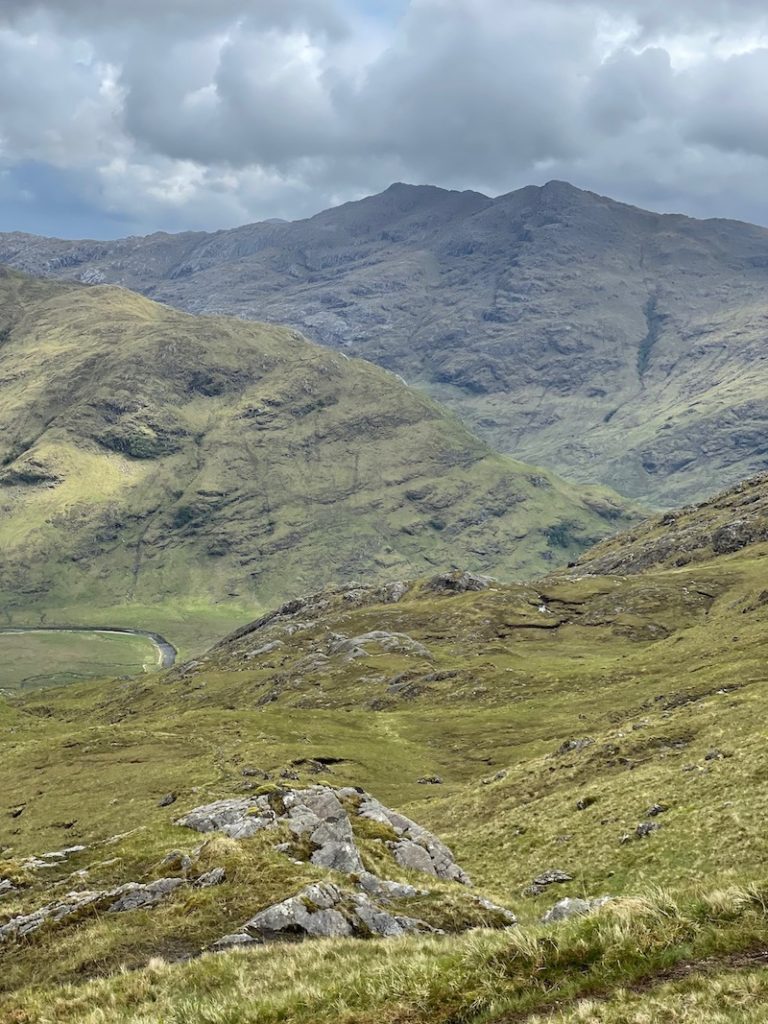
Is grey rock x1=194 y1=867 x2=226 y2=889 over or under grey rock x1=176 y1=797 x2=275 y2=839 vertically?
over

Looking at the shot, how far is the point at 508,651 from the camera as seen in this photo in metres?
175

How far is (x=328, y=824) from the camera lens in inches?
1367

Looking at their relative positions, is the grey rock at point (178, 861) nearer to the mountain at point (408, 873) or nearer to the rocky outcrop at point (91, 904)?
the mountain at point (408, 873)

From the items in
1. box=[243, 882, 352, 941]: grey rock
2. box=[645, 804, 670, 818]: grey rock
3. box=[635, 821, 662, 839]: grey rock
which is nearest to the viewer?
box=[243, 882, 352, 941]: grey rock

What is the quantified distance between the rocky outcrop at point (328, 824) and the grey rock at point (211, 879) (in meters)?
4.70

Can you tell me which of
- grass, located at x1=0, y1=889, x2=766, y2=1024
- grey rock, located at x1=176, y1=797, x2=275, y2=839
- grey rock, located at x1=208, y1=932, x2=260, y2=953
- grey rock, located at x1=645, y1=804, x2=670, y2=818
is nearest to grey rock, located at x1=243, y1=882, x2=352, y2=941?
grey rock, located at x1=208, y1=932, x2=260, y2=953

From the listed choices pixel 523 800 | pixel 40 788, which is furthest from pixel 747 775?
pixel 40 788

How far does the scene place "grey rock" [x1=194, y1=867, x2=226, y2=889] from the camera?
2644cm

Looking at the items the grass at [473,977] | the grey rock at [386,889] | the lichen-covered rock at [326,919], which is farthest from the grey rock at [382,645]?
the grass at [473,977]

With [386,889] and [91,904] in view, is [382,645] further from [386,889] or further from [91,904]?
[91,904]

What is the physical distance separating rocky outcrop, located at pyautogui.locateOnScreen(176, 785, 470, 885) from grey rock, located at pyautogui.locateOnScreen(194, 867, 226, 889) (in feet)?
15.4

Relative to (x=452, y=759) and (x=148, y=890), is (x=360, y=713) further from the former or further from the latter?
(x=148, y=890)

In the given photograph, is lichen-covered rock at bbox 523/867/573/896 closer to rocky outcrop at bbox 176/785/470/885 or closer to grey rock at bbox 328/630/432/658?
rocky outcrop at bbox 176/785/470/885

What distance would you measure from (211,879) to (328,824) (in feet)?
29.1
